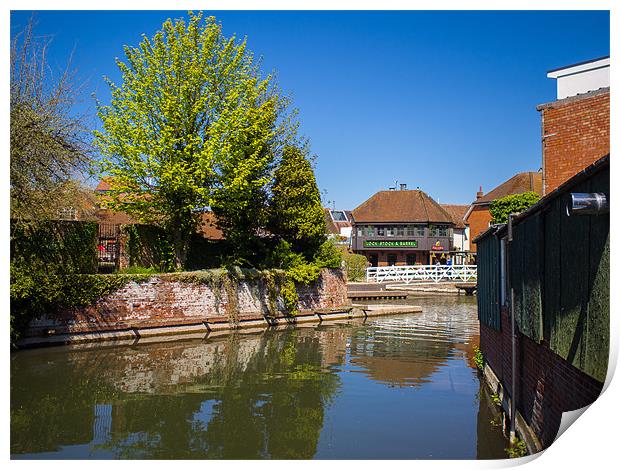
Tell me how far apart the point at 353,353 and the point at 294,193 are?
10489 millimetres

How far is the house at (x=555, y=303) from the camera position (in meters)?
4.53

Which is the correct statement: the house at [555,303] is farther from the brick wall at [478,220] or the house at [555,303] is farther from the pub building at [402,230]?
the brick wall at [478,220]

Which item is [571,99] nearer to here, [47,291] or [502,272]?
[502,272]

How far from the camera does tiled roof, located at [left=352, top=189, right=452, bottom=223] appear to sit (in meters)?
53.6

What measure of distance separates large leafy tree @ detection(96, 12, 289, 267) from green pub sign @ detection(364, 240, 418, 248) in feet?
108

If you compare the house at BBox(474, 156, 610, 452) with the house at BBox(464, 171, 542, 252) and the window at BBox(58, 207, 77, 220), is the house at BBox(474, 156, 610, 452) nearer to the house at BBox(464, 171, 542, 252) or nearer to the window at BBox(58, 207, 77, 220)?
the window at BBox(58, 207, 77, 220)

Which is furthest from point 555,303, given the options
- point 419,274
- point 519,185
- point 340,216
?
point 340,216

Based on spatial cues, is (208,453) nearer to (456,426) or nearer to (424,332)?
(456,426)

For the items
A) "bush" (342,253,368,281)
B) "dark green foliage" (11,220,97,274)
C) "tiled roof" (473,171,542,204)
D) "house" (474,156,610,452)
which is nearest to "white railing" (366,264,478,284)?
"bush" (342,253,368,281)

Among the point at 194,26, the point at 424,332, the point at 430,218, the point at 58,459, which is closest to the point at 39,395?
the point at 58,459

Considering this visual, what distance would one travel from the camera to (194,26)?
21000 mm

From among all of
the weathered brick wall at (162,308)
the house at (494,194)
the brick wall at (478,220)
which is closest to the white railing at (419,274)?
the house at (494,194)

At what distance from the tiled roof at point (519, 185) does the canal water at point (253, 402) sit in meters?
32.4
